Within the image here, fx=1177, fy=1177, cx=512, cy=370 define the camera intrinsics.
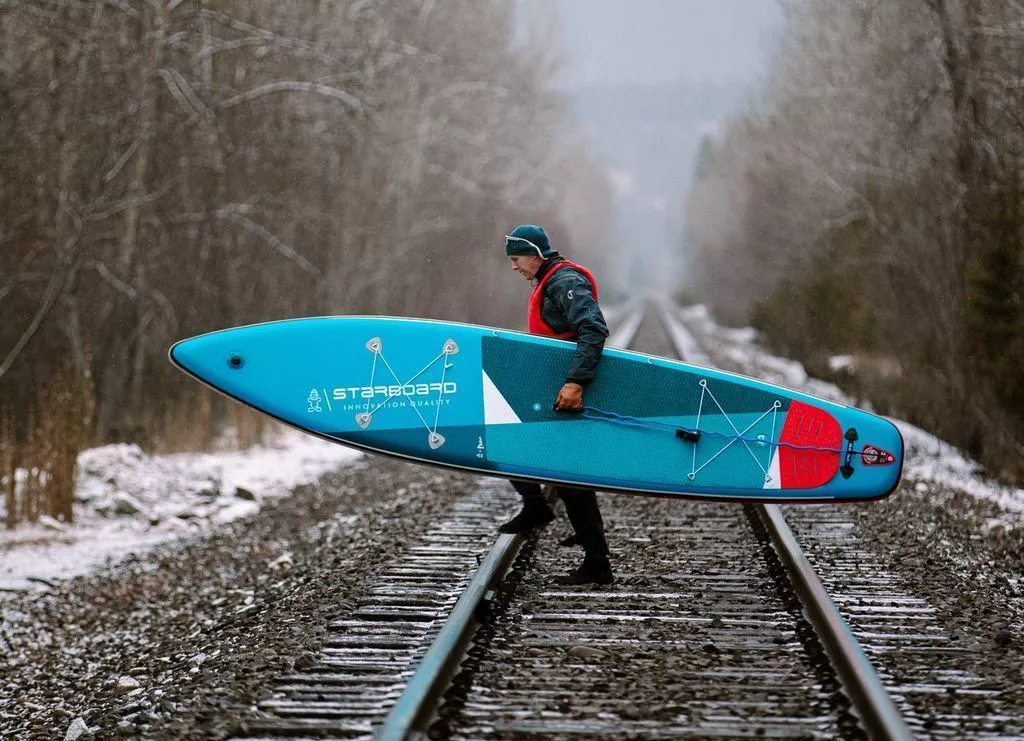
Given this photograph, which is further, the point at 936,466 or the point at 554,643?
the point at 936,466

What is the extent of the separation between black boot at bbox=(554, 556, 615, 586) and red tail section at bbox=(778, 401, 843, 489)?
1.18 metres

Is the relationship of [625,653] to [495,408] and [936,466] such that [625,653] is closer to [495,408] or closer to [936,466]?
[495,408]

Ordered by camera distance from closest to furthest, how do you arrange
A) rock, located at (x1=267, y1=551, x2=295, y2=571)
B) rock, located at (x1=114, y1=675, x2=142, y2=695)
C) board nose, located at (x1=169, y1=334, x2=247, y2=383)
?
rock, located at (x1=114, y1=675, x2=142, y2=695) < board nose, located at (x1=169, y1=334, x2=247, y2=383) < rock, located at (x1=267, y1=551, x2=295, y2=571)

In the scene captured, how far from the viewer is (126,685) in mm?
5602

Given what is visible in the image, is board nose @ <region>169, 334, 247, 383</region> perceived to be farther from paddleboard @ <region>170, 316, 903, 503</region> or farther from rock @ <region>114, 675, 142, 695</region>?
rock @ <region>114, 675, 142, 695</region>

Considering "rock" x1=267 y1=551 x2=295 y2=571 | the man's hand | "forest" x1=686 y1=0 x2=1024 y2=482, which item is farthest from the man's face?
"forest" x1=686 y1=0 x2=1024 y2=482

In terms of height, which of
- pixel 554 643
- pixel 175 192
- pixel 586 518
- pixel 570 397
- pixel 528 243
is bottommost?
pixel 554 643

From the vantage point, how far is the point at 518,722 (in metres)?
4.08

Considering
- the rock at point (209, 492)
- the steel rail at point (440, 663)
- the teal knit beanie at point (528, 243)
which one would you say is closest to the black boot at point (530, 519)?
the steel rail at point (440, 663)

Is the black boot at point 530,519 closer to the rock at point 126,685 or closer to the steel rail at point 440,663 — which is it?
the steel rail at point 440,663

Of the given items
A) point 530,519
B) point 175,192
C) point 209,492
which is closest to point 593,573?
point 530,519

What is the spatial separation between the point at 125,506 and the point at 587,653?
6.32 meters

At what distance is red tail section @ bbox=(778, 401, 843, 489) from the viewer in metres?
6.54

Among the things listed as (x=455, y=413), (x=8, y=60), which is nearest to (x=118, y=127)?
(x=8, y=60)
